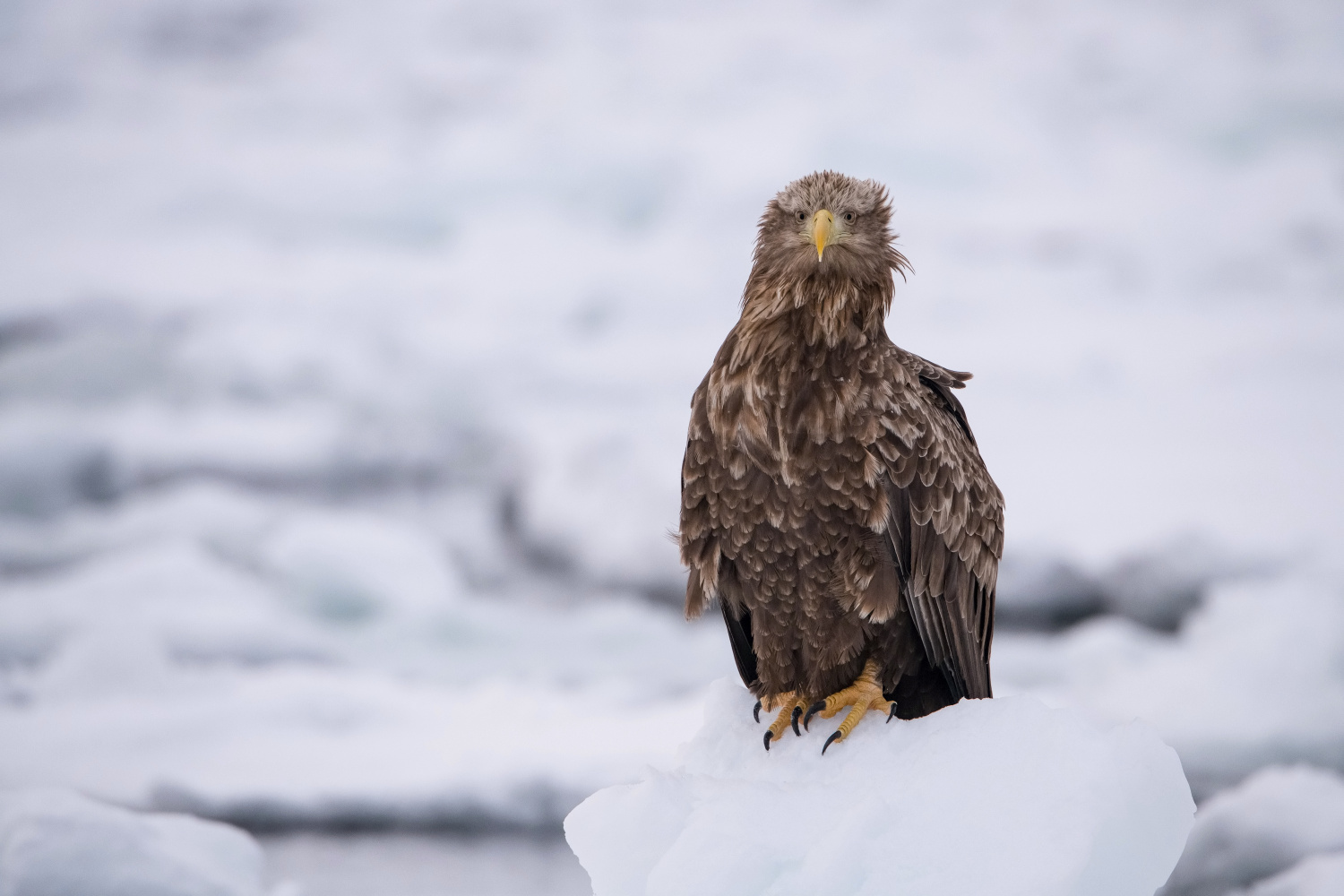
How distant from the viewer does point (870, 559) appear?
13.9 ft

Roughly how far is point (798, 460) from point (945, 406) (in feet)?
3.02

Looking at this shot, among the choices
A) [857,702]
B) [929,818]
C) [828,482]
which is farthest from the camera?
[857,702]

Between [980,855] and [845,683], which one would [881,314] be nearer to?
[845,683]

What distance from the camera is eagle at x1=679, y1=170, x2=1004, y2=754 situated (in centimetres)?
415

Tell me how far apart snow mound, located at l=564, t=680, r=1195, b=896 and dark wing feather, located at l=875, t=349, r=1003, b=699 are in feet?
1.28

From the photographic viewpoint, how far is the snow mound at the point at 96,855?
24.1ft

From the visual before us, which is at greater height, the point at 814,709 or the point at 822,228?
the point at 822,228

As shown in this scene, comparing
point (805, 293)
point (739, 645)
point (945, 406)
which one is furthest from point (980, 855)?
point (805, 293)

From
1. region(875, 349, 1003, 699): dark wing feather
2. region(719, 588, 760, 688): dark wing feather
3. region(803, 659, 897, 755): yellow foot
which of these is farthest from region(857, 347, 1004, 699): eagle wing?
region(719, 588, 760, 688): dark wing feather

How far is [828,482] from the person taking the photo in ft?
13.6

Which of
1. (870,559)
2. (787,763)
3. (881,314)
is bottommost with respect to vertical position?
(787,763)

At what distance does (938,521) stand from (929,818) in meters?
1.12

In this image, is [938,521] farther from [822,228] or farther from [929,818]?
[822,228]

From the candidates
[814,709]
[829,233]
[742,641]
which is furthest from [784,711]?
[829,233]
